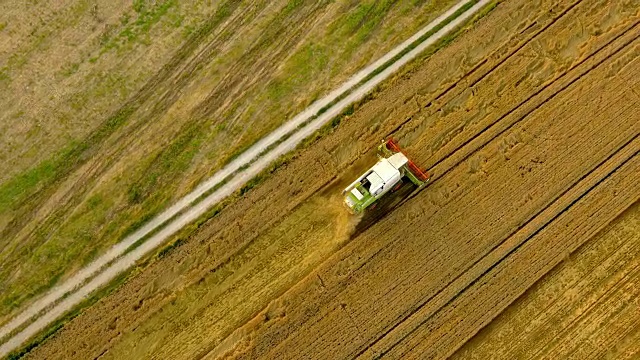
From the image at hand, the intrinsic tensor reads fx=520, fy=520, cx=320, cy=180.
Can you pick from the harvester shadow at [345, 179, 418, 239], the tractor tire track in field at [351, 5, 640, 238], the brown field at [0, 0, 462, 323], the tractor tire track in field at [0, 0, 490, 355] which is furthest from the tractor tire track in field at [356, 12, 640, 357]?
the brown field at [0, 0, 462, 323]

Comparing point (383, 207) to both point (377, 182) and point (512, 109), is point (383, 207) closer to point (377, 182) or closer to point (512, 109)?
Answer: point (377, 182)

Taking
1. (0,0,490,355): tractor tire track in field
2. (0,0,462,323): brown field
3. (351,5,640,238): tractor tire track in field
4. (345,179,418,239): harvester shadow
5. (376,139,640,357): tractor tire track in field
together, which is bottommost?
(376,139,640,357): tractor tire track in field

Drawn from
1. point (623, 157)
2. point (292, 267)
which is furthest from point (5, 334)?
point (623, 157)

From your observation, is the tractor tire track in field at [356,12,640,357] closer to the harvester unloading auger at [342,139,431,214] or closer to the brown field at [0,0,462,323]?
the harvester unloading auger at [342,139,431,214]

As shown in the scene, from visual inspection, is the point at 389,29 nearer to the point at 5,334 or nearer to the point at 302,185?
the point at 302,185

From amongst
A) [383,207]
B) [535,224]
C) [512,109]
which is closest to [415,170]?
[383,207]
